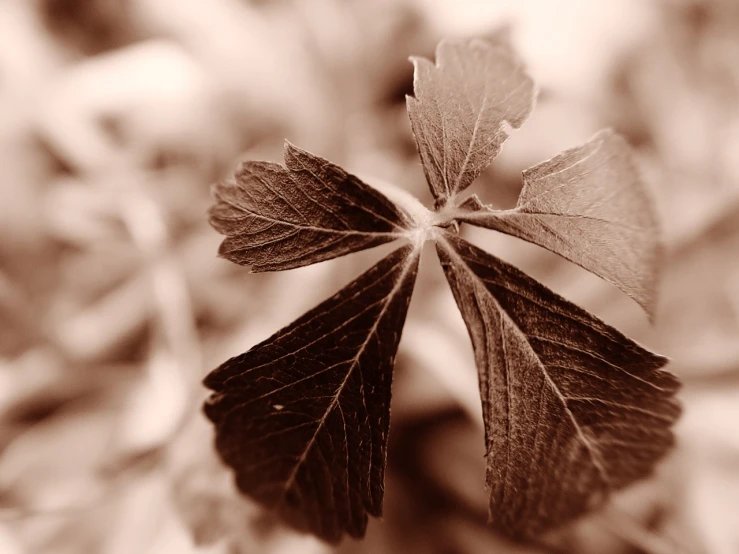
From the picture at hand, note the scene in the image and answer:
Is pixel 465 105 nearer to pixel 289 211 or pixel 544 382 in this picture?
pixel 289 211

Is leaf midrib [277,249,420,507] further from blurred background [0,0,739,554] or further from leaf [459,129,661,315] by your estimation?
blurred background [0,0,739,554]

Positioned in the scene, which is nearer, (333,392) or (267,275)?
(333,392)

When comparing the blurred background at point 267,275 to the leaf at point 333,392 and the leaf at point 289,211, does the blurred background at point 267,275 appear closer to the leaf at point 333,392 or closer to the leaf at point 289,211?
the leaf at point 333,392

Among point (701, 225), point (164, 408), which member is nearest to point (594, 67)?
point (701, 225)

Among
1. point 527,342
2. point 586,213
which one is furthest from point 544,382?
point 586,213

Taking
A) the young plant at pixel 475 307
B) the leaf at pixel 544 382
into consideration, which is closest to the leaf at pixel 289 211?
the young plant at pixel 475 307

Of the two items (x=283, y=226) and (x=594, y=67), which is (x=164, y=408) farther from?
(x=594, y=67)
